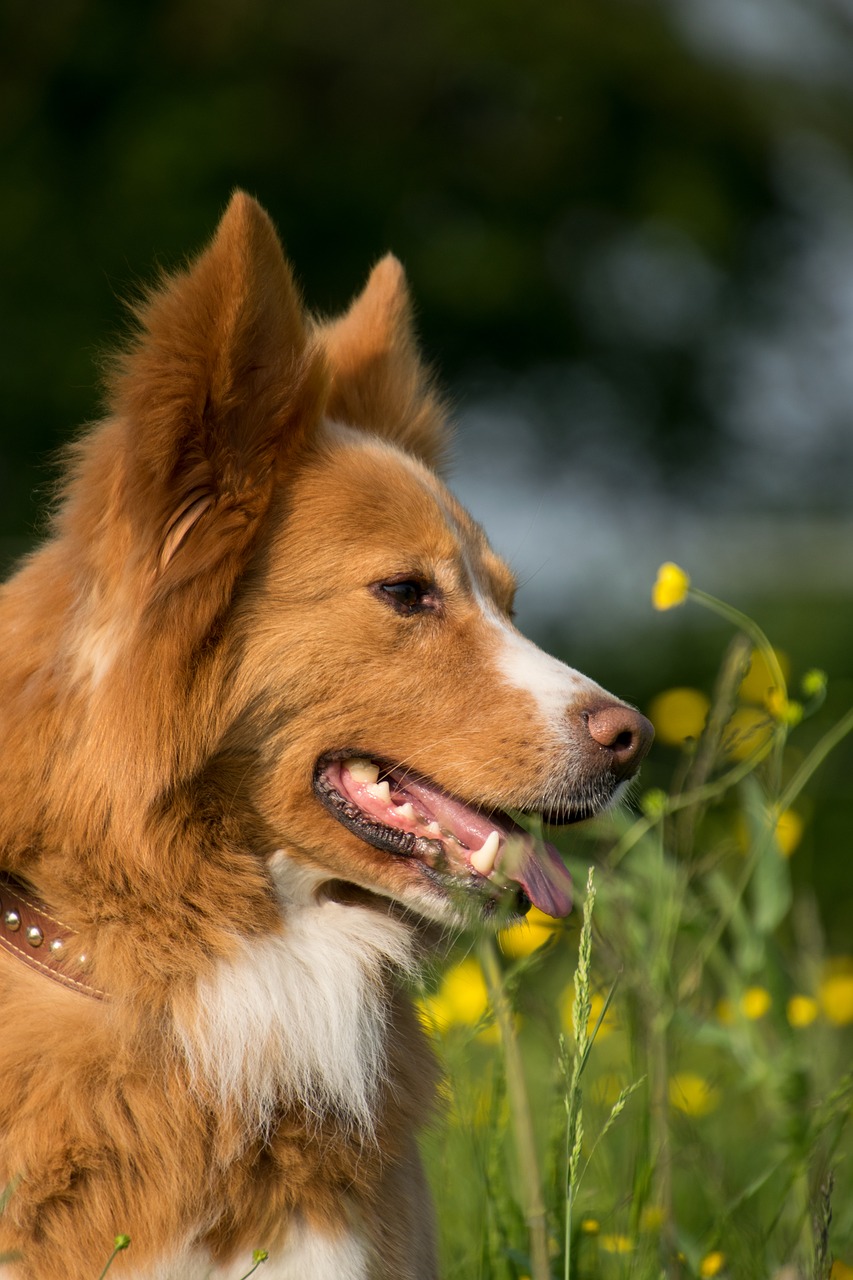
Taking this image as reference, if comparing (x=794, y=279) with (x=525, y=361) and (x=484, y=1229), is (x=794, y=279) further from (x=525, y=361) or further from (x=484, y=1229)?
(x=484, y=1229)

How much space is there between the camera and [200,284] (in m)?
2.85

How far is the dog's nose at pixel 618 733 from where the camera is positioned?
10.4 ft

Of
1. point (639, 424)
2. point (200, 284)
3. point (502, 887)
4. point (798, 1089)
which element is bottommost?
point (639, 424)

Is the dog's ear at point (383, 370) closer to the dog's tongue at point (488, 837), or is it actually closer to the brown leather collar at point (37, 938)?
the dog's tongue at point (488, 837)

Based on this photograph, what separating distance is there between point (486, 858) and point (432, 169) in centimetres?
1071

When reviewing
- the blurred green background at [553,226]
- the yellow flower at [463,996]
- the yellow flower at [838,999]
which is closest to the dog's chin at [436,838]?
the yellow flower at [463,996]

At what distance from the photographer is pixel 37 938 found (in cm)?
286

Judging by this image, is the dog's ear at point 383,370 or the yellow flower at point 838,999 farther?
the yellow flower at point 838,999

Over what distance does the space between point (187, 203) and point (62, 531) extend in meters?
8.62

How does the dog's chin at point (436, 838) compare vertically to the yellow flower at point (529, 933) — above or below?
above

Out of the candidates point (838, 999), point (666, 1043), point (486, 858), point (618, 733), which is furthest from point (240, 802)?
point (838, 999)

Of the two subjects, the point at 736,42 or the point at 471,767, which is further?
the point at 736,42

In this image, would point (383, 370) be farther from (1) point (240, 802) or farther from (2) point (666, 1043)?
(2) point (666, 1043)

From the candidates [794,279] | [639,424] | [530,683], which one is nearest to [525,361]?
[639,424]
